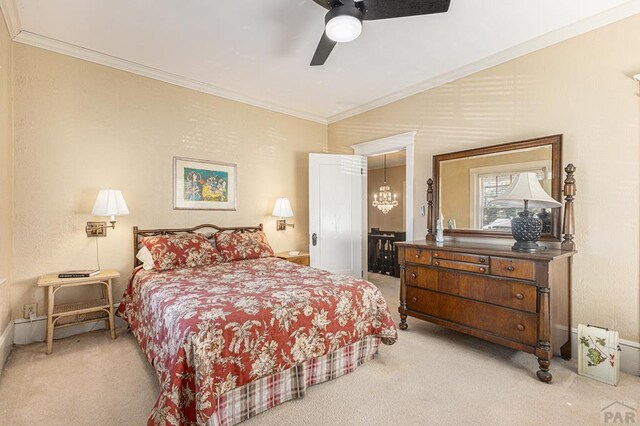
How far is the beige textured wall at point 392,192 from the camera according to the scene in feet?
28.2

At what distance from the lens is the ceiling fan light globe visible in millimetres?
1997

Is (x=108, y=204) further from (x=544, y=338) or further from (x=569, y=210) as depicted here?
(x=569, y=210)

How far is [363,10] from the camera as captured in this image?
2.04 meters

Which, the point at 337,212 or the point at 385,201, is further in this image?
the point at 385,201

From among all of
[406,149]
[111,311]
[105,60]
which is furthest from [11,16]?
[406,149]

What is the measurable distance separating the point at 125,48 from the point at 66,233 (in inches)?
77.5

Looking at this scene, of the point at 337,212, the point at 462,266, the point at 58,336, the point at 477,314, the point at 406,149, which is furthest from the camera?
the point at 337,212

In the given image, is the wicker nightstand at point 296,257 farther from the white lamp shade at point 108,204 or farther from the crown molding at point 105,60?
the crown molding at point 105,60

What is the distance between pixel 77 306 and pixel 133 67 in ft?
8.54

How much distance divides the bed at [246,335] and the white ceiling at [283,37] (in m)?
2.25

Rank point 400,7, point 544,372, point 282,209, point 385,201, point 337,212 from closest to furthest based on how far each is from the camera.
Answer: point 400,7
point 544,372
point 282,209
point 337,212
point 385,201

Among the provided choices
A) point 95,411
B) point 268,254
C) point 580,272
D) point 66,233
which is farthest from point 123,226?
point 580,272

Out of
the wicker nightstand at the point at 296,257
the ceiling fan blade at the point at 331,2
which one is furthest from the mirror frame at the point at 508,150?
the ceiling fan blade at the point at 331,2

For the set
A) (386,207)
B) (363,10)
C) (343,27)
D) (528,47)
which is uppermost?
(528,47)
